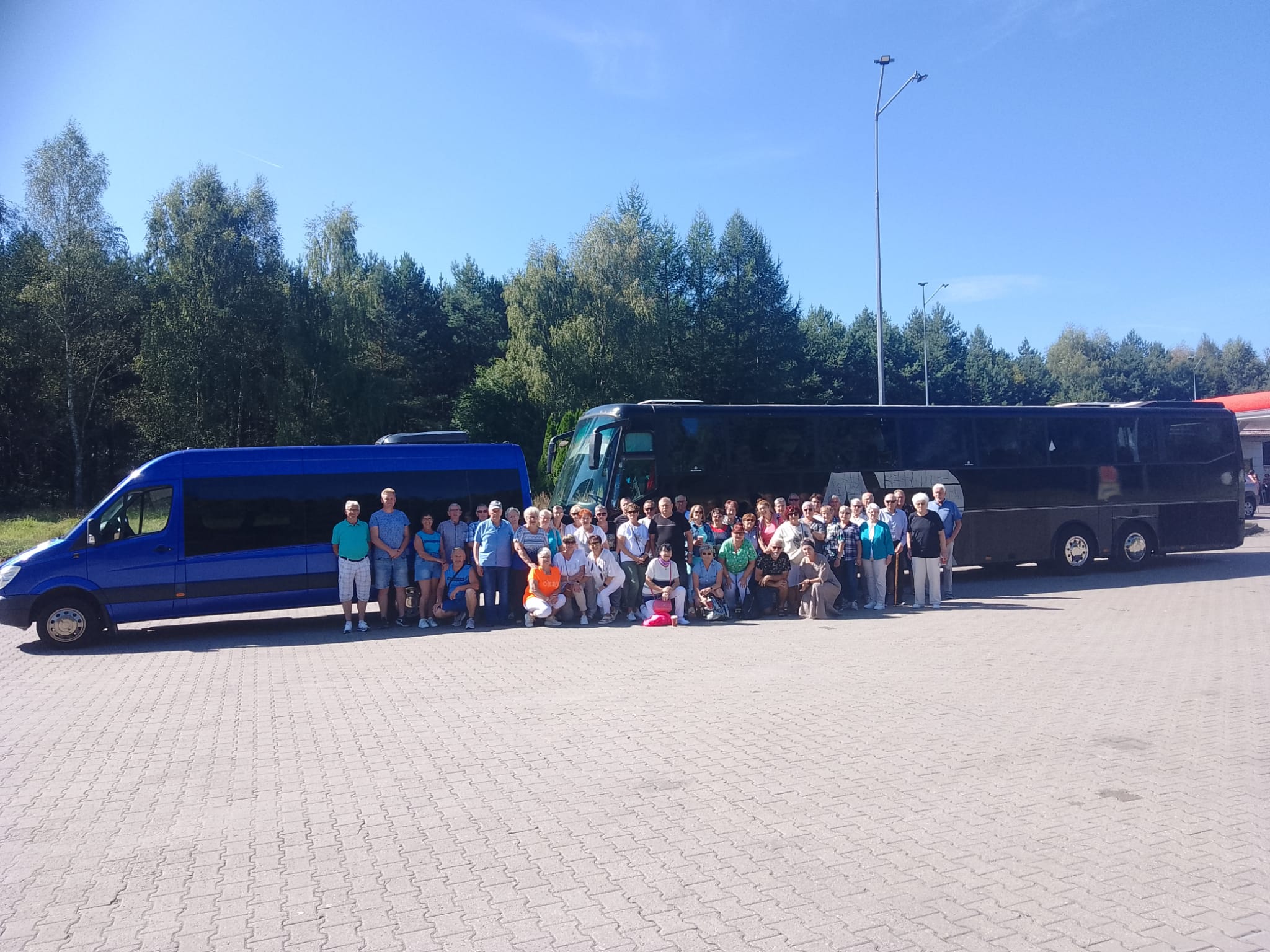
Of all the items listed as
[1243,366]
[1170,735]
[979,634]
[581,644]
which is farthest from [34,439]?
[1243,366]

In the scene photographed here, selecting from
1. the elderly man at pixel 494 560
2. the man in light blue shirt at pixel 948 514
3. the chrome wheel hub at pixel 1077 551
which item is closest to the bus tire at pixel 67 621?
the elderly man at pixel 494 560

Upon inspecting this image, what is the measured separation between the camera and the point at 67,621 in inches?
471

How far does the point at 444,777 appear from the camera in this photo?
5992 millimetres

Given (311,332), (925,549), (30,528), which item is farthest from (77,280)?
(925,549)

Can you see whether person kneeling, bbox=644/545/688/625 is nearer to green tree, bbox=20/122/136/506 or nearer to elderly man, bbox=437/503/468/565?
elderly man, bbox=437/503/468/565

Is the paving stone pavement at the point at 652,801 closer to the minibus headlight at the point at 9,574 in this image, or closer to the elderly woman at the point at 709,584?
the minibus headlight at the point at 9,574

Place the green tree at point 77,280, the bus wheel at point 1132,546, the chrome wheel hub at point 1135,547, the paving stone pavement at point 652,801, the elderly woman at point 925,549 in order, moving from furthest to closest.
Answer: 1. the green tree at point 77,280
2. the chrome wheel hub at point 1135,547
3. the bus wheel at point 1132,546
4. the elderly woman at point 925,549
5. the paving stone pavement at point 652,801

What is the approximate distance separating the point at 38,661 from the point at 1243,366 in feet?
445

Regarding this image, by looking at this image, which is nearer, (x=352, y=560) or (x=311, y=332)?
(x=352, y=560)

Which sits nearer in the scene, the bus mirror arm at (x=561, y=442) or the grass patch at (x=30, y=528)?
the bus mirror arm at (x=561, y=442)

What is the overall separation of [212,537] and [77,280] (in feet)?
110

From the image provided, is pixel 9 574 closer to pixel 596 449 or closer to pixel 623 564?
pixel 623 564

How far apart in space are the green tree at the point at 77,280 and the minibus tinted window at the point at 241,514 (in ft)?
108

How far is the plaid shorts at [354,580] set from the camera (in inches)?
508
